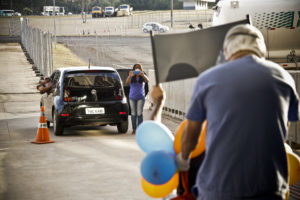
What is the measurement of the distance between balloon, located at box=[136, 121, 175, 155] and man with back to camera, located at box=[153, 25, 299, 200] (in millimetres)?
713

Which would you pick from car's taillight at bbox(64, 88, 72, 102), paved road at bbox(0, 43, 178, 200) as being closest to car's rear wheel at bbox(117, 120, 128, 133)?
paved road at bbox(0, 43, 178, 200)

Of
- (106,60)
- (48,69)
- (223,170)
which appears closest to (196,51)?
(223,170)

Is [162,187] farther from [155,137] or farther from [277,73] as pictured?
[277,73]

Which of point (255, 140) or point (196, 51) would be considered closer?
point (255, 140)

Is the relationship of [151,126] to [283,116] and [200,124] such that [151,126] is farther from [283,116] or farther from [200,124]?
[283,116]

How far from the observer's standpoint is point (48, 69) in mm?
33438

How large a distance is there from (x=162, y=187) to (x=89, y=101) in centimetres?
1036

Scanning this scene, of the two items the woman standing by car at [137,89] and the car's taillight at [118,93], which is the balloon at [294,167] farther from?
the car's taillight at [118,93]

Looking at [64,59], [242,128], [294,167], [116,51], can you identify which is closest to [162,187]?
[242,128]

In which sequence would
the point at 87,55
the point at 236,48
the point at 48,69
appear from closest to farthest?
the point at 236,48, the point at 48,69, the point at 87,55

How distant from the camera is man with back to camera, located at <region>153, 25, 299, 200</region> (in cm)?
312

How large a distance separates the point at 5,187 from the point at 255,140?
5.96m

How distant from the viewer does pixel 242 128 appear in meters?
3.11

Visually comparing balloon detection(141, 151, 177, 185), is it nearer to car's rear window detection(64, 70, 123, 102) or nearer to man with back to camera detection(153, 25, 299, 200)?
man with back to camera detection(153, 25, 299, 200)
